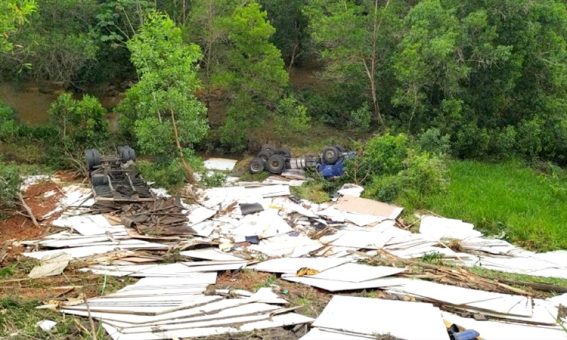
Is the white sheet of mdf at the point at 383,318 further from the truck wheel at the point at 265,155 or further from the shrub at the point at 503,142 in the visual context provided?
the shrub at the point at 503,142

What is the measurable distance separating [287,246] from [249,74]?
848 centimetres

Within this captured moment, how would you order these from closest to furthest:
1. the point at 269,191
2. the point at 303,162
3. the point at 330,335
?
the point at 330,335, the point at 269,191, the point at 303,162

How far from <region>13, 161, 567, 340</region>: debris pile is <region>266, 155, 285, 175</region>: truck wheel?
51.5 inches

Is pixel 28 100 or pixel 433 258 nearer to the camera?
pixel 433 258

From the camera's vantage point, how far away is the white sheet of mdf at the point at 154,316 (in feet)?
20.6

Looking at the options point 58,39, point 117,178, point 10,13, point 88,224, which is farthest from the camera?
point 58,39

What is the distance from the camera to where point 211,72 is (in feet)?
61.5


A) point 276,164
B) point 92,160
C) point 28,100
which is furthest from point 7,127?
point 276,164

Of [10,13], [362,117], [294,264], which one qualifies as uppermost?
[10,13]

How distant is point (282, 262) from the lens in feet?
28.5

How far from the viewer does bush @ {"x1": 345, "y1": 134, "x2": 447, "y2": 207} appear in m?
13.0

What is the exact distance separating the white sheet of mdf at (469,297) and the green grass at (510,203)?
395 cm

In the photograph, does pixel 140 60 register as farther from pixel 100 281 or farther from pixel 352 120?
pixel 352 120

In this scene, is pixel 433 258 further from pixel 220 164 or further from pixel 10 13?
pixel 220 164
